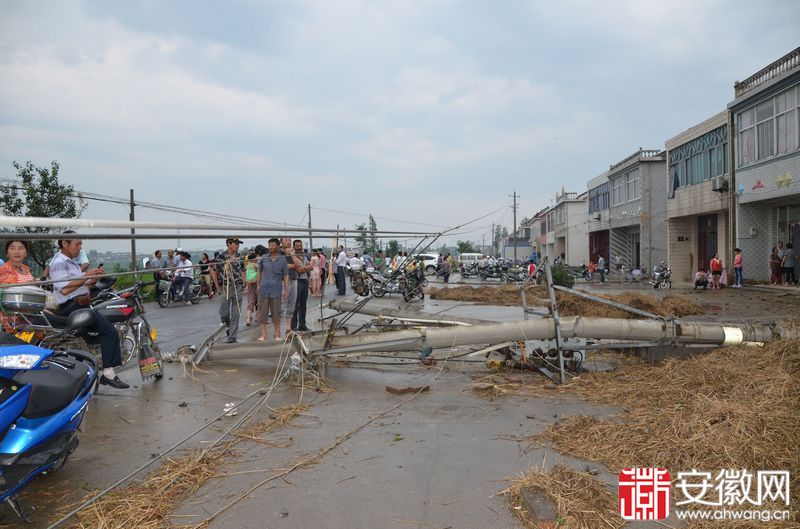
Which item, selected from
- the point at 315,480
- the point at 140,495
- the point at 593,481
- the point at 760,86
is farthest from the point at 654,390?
the point at 760,86

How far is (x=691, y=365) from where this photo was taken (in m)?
6.07

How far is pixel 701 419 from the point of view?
4375mm

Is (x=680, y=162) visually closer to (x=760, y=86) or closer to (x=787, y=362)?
(x=760, y=86)

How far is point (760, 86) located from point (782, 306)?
10.9m

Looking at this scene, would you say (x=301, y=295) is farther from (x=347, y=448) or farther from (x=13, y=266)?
(x=347, y=448)

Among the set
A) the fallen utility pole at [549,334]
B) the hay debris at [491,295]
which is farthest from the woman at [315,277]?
the fallen utility pole at [549,334]

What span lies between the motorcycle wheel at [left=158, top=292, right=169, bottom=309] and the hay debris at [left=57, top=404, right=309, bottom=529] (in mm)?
13255

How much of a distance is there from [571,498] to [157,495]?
102 inches

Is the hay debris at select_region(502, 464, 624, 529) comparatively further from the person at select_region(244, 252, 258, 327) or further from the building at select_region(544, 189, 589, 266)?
the building at select_region(544, 189, 589, 266)

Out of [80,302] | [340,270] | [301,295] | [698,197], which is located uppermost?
[698,197]

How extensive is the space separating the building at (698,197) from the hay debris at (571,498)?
24.9 m

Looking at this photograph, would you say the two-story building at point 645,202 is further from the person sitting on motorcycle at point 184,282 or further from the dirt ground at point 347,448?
the dirt ground at point 347,448

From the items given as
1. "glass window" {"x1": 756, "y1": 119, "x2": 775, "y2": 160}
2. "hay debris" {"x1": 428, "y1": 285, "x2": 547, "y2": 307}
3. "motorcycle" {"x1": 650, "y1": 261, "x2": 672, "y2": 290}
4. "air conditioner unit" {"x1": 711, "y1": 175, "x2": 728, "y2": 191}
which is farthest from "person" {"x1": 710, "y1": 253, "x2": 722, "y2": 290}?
"hay debris" {"x1": 428, "y1": 285, "x2": 547, "y2": 307}

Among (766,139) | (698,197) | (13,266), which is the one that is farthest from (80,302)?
(698,197)
